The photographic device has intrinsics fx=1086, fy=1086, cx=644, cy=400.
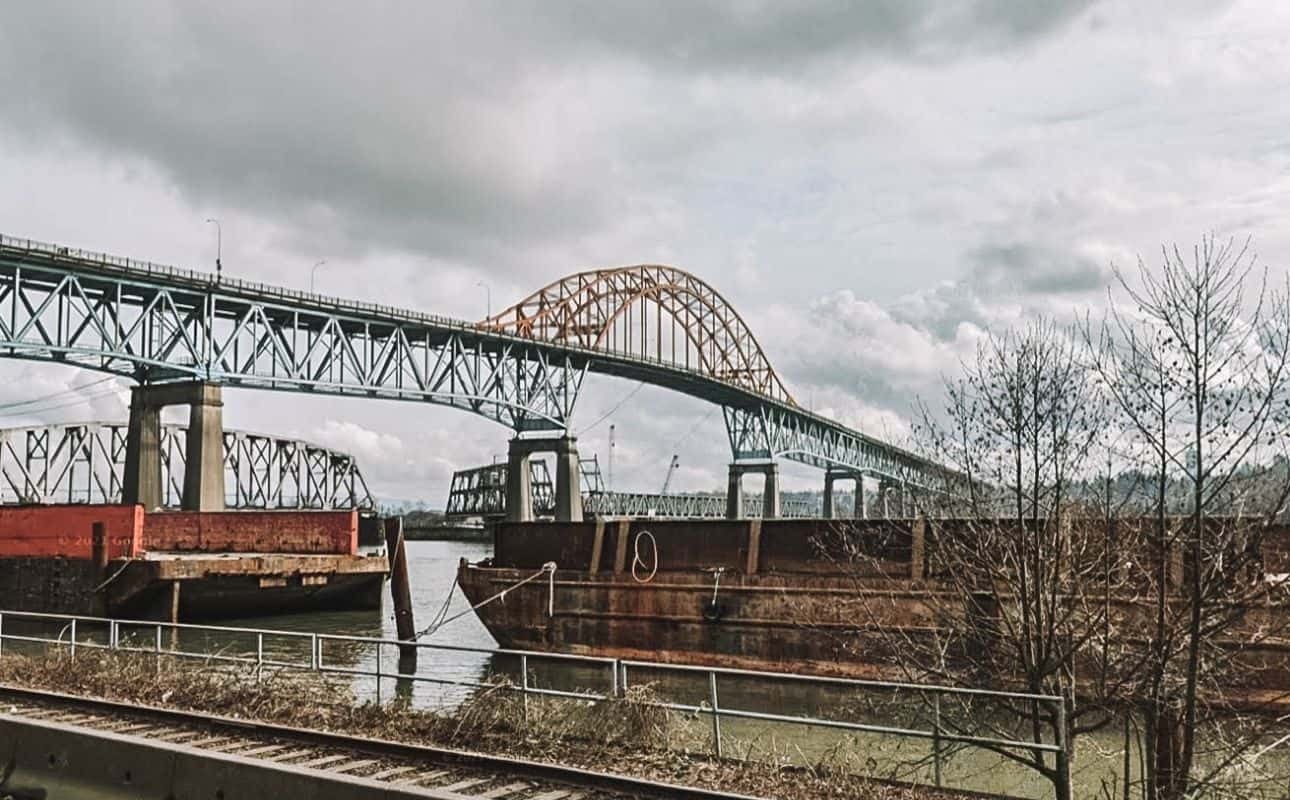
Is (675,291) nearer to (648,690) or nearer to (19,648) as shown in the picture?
(19,648)

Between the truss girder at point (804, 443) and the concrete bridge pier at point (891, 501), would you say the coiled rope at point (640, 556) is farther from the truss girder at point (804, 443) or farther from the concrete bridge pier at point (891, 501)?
the truss girder at point (804, 443)

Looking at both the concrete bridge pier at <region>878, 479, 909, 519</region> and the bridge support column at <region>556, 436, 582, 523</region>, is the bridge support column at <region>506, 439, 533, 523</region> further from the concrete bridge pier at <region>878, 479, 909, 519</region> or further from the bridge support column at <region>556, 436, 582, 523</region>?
the concrete bridge pier at <region>878, 479, 909, 519</region>

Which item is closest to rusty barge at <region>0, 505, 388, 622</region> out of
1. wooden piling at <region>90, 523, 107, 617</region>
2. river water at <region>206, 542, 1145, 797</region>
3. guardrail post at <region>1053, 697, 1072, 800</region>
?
wooden piling at <region>90, 523, 107, 617</region>

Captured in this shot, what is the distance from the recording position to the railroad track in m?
9.62

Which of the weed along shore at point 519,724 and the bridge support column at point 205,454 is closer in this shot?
the weed along shore at point 519,724

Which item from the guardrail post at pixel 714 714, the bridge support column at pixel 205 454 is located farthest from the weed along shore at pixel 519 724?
the bridge support column at pixel 205 454

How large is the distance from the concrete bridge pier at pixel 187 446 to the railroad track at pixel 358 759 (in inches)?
2196

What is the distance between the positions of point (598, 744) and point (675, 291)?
142 meters

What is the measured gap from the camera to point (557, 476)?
4119 inches

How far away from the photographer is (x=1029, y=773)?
15680 millimetres

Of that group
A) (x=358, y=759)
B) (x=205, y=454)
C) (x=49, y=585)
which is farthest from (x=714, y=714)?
(x=205, y=454)

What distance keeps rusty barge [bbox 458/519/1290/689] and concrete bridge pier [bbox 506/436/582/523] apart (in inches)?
2749

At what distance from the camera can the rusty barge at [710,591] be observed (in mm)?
22812

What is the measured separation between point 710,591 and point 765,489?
122 m
